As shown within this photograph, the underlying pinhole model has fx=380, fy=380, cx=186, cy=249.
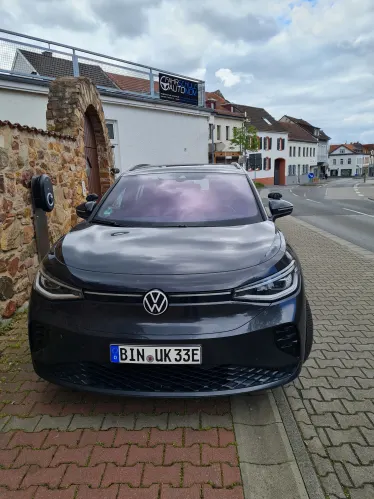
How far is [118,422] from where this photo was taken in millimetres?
2451

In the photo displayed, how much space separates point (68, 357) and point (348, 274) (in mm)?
5049

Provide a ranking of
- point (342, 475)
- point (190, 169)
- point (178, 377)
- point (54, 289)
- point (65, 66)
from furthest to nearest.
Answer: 1. point (65, 66)
2. point (190, 169)
3. point (54, 289)
4. point (178, 377)
5. point (342, 475)

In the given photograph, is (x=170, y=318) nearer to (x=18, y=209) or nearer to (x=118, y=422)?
(x=118, y=422)

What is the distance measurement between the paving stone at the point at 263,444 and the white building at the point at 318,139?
74596mm

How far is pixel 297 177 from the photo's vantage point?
2467 inches

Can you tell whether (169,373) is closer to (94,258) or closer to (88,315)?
(88,315)

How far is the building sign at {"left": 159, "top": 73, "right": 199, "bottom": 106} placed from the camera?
55.2 ft

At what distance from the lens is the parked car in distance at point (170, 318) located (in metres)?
2.18

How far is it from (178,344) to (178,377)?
26 cm

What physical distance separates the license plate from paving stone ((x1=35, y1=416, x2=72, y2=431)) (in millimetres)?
716

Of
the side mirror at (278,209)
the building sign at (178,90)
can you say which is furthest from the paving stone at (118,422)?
the building sign at (178,90)

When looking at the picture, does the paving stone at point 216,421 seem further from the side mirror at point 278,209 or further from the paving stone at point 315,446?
the side mirror at point 278,209

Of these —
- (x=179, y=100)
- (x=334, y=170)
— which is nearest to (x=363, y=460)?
(x=179, y=100)

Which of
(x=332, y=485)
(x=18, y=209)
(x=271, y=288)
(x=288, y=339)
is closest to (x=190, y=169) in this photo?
(x=18, y=209)
